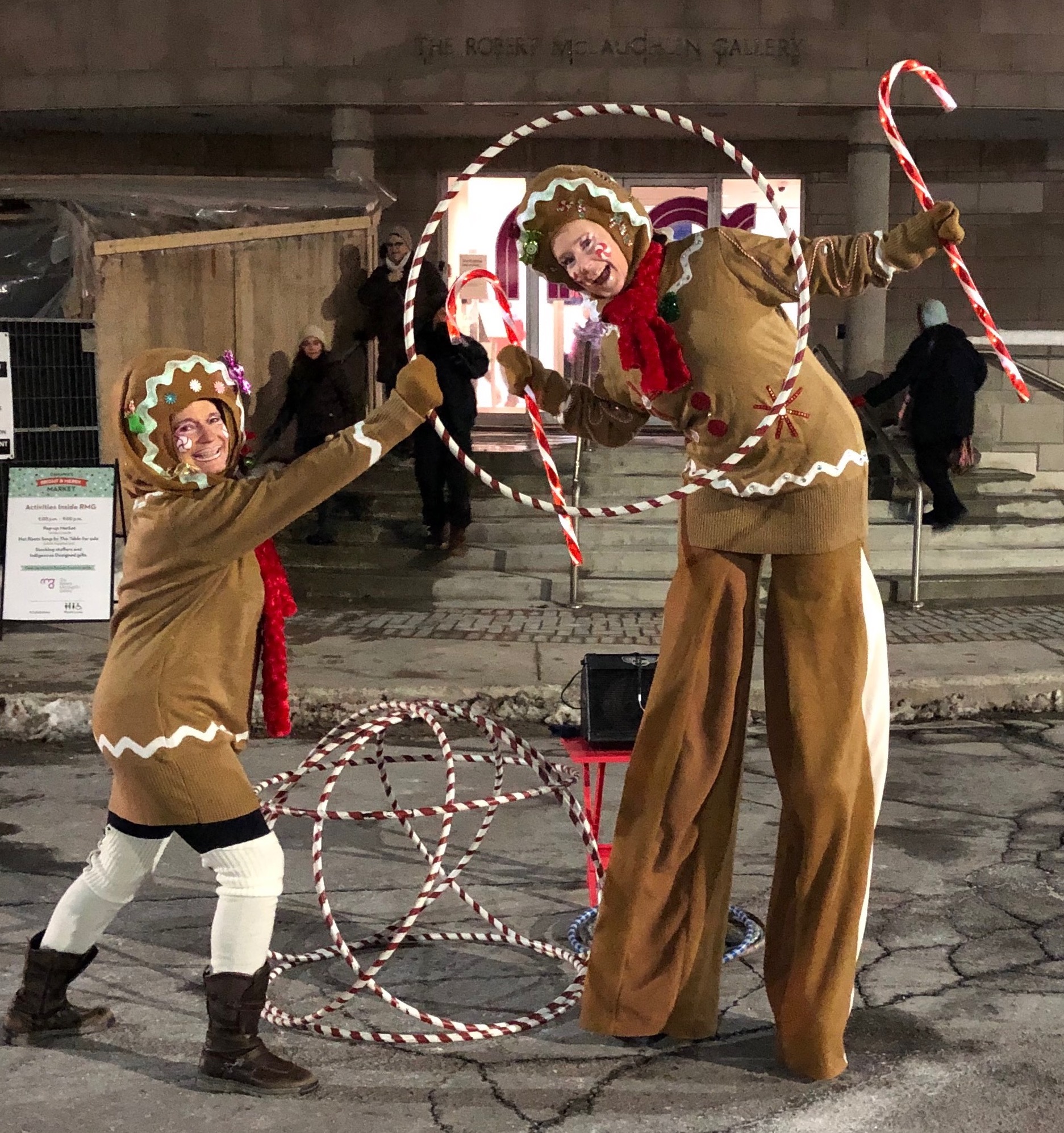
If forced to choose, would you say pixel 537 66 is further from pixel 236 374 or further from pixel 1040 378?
pixel 236 374

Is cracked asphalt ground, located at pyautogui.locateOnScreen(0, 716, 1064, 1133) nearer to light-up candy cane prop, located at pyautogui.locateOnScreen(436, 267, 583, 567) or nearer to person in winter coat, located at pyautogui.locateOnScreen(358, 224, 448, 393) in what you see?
light-up candy cane prop, located at pyautogui.locateOnScreen(436, 267, 583, 567)

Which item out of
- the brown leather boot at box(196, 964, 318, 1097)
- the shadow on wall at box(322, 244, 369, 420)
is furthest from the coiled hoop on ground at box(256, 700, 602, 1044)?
the shadow on wall at box(322, 244, 369, 420)

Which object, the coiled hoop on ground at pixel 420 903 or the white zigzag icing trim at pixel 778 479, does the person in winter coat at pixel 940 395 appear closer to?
the coiled hoop on ground at pixel 420 903

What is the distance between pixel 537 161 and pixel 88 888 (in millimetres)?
14158

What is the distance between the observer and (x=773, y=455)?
3723mm

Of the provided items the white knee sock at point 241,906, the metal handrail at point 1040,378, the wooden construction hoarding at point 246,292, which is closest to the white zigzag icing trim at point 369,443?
the white knee sock at point 241,906

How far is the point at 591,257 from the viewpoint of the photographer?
3691mm

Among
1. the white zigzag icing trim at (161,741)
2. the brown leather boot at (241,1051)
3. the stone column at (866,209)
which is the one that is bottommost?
the brown leather boot at (241,1051)

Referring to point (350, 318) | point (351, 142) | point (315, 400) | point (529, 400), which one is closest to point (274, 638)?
point (529, 400)

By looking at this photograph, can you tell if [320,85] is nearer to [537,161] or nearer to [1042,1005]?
[537,161]

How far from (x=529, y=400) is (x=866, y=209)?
12104 mm

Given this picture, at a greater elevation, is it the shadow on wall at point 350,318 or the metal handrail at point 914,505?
the shadow on wall at point 350,318

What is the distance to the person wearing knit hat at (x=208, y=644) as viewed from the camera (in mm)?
3535

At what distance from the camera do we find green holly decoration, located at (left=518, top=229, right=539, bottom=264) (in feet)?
12.3
